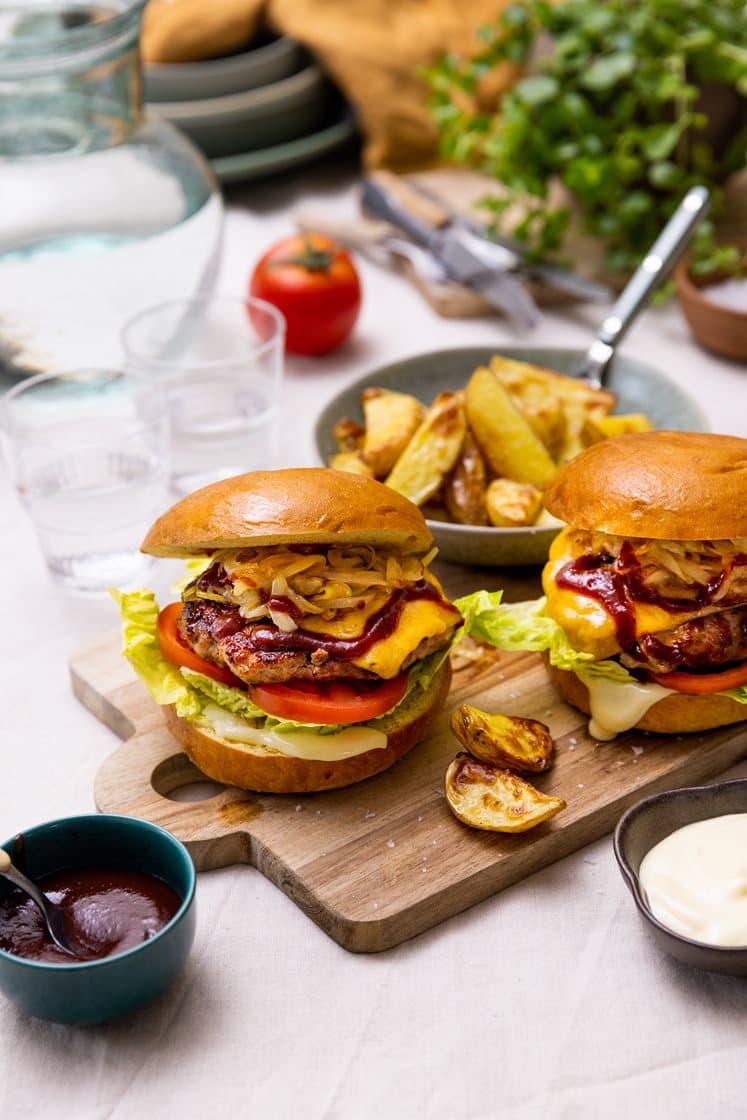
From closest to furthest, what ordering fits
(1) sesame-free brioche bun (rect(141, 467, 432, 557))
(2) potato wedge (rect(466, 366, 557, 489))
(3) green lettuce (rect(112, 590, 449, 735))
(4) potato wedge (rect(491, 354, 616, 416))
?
(1) sesame-free brioche bun (rect(141, 467, 432, 557)) → (3) green lettuce (rect(112, 590, 449, 735)) → (2) potato wedge (rect(466, 366, 557, 489)) → (4) potato wedge (rect(491, 354, 616, 416))

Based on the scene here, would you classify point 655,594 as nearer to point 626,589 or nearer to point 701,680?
point 626,589

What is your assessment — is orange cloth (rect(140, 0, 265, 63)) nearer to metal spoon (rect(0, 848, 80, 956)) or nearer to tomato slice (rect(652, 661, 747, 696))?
tomato slice (rect(652, 661, 747, 696))

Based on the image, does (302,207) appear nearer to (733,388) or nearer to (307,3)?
(307,3)

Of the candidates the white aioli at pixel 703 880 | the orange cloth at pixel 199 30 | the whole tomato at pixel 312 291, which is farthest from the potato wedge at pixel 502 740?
the orange cloth at pixel 199 30

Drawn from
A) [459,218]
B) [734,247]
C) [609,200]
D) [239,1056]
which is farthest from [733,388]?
[239,1056]

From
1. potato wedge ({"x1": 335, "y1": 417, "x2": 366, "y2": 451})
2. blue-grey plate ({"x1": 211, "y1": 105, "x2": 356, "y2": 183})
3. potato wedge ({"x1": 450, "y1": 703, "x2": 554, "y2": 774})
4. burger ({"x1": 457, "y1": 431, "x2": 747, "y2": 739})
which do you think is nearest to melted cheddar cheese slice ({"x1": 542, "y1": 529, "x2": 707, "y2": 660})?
burger ({"x1": 457, "y1": 431, "x2": 747, "y2": 739})

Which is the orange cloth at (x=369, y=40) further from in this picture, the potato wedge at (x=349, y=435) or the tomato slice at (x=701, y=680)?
the tomato slice at (x=701, y=680)
